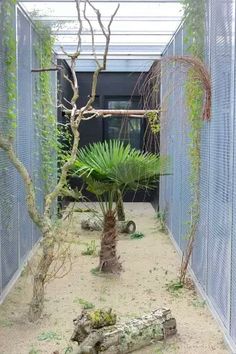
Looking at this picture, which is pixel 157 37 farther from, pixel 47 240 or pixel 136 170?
pixel 47 240

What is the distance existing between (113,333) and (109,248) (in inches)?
84.0

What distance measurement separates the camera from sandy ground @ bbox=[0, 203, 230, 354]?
3502 millimetres

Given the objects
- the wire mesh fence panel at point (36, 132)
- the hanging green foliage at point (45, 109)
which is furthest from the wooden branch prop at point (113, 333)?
the hanging green foliage at point (45, 109)

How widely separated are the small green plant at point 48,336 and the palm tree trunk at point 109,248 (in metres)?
1.71

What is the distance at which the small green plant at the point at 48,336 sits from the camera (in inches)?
141

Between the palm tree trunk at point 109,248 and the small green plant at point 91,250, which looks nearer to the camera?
the palm tree trunk at point 109,248

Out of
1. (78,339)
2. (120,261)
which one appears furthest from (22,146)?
(78,339)

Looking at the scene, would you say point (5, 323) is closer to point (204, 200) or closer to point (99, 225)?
point (204, 200)

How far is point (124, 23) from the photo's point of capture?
23.7 feet

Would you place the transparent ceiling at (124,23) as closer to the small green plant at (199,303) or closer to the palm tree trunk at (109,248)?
the palm tree trunk at (109,248)

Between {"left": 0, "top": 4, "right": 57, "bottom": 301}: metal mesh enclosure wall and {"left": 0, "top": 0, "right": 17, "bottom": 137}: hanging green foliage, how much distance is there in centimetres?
7

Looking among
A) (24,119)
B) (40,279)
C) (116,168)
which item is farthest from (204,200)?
(24,119)

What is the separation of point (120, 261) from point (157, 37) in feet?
12.0

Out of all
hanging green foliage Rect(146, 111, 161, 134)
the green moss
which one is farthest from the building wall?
the green moss
